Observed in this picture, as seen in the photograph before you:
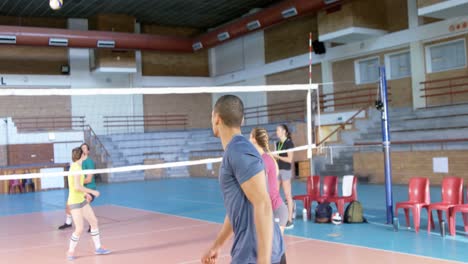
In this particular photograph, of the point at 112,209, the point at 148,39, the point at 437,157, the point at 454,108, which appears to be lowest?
the point at 112,209

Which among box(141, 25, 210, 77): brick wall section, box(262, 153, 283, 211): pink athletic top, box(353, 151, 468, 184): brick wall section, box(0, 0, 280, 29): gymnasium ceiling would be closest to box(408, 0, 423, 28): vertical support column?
box(353, 151, 468, 184): brick wall section

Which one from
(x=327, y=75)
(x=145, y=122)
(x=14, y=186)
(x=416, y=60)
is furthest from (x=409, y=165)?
(x=145, y=122)

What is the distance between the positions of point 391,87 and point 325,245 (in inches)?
579

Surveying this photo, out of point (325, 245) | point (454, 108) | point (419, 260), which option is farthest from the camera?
point (454, 108)

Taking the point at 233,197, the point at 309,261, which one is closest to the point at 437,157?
the point at 309,261

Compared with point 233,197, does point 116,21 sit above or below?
above

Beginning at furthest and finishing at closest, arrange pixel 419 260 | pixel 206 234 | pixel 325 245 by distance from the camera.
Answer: pixel 206 234 < pixel 325 245 < pixel 419 260

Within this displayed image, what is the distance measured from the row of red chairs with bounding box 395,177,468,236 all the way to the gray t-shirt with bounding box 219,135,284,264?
5.63m

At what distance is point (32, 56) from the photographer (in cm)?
2561

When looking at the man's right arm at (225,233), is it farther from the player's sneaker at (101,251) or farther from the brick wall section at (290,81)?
the brick wall section at (290,81)

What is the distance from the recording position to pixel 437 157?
14.8m

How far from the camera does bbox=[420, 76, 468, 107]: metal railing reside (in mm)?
17516

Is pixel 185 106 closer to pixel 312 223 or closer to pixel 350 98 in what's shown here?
pixel 350 98

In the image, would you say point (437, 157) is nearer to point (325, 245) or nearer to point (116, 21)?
point (325, 245)
